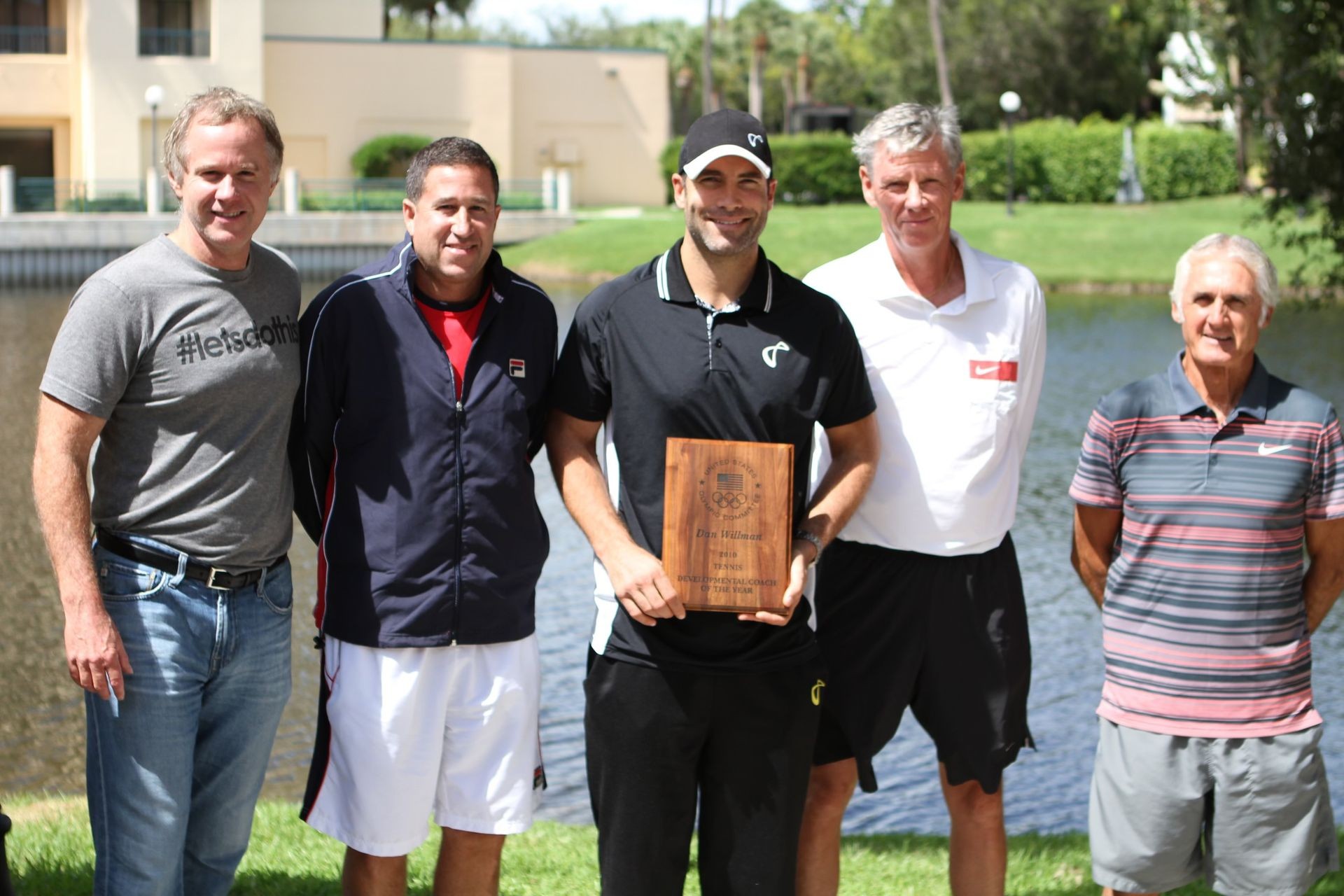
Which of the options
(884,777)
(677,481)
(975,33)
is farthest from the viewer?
(975,33)

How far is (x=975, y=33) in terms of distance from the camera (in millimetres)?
54344

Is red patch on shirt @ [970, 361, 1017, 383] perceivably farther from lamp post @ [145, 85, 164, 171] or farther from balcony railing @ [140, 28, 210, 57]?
balcony railing @ [140, 28, 210, 57]

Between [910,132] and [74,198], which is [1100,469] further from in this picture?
[74,198]

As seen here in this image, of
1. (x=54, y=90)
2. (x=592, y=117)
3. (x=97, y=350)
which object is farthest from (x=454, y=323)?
(x=592, y=117)

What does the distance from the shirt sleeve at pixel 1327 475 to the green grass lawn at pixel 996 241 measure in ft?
88.9

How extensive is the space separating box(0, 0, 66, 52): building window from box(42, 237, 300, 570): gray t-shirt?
149 feet

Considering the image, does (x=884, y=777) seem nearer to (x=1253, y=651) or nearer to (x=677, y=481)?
(x=1253, y=651)

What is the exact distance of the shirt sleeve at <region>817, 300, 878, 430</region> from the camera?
379 cm

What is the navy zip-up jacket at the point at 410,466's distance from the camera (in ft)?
12.3

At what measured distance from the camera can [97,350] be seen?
11.3ft

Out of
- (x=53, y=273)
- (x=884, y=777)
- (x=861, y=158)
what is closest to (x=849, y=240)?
(x=53, y=273)

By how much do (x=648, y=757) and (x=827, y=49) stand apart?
6799cm

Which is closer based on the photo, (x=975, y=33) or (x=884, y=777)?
(x=884, y=777)

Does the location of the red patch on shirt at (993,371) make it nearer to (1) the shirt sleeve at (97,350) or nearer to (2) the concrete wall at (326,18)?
(1) the shirt sleeve at (97,350)
